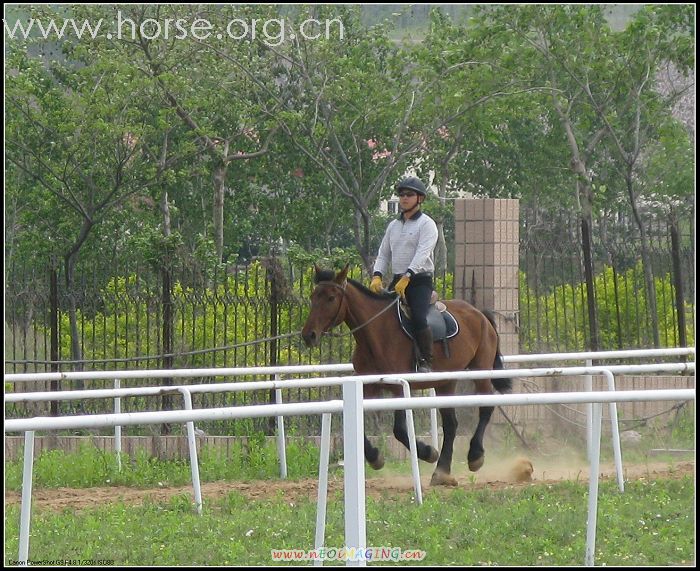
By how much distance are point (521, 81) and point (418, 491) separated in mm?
17156

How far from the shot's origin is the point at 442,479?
10945 mm

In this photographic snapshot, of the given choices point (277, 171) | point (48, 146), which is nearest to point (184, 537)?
point (48, 146)

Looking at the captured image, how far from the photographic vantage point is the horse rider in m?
11.8

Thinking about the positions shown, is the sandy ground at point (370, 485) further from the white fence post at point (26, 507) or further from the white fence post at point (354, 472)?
the white fence post at point (354, 472)

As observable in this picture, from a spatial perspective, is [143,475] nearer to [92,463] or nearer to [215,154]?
[92,463]

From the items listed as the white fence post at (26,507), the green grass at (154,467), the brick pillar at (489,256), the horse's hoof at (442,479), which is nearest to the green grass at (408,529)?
the white fence post at (26,507)

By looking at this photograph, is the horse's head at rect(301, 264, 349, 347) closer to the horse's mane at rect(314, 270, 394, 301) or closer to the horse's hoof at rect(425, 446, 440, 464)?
the horse's mane at rect(314, 270, 394, 301)

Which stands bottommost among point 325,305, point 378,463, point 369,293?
point 378,463

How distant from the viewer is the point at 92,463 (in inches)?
447

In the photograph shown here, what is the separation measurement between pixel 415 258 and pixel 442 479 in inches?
75.5

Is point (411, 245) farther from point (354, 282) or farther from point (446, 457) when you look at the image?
point (446, 457)

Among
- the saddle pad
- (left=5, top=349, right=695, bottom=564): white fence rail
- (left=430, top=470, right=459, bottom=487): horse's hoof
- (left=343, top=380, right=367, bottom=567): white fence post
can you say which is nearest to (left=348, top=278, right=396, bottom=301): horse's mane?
the saddle pad

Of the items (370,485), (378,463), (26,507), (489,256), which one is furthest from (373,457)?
(26,507)

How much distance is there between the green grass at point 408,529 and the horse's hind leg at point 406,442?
4.82 ft
